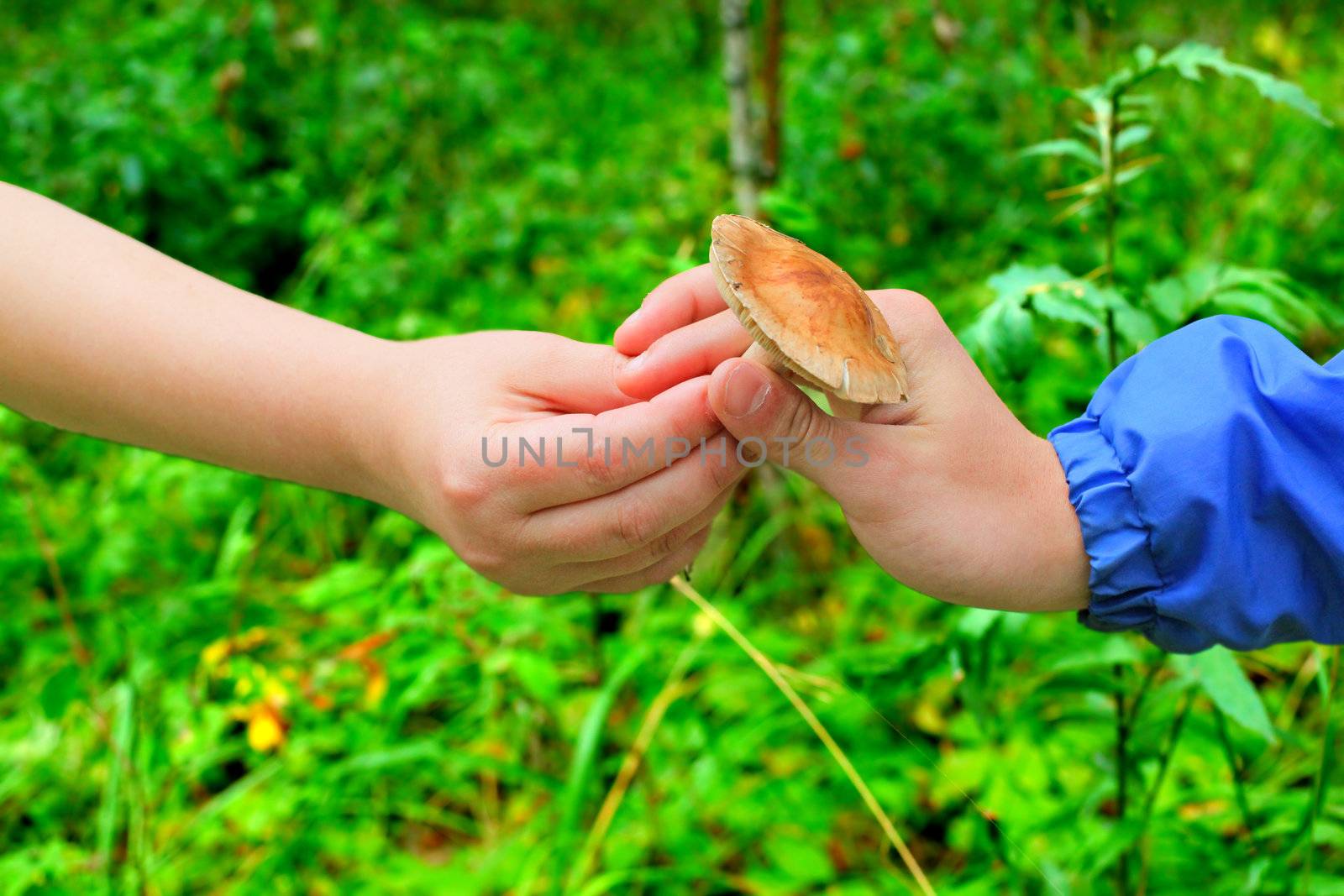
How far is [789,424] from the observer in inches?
32.2

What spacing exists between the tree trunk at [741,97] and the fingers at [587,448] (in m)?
1.01

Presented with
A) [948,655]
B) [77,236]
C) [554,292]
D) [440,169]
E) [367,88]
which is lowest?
[948,655]

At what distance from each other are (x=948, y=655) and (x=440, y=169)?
2975mm

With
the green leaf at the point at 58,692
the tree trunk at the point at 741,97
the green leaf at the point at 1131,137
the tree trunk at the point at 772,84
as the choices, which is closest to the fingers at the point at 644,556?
the green leaf at the point at 1131,137

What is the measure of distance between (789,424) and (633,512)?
19 centimetres

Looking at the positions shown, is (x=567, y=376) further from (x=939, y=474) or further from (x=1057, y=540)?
(x=1057, y=540)

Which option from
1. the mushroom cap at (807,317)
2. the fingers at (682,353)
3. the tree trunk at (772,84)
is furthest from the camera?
the tree trunk at (772,84)

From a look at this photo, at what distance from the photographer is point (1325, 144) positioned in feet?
9.17

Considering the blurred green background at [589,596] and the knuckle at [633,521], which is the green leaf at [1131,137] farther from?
the knuckle at [633,521]

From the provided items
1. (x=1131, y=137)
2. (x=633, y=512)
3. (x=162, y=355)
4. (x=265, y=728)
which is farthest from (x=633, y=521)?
(x=265, y=728)

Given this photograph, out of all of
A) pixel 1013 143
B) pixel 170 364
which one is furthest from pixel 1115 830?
pixel 1013 143

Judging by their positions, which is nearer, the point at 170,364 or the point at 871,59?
the point at 170,364

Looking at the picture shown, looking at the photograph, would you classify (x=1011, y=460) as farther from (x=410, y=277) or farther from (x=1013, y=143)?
(x=1013, y=143)

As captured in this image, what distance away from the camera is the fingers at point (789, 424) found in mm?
794
